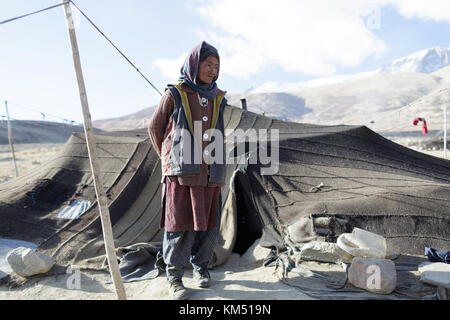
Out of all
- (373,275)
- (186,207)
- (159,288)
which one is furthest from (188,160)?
(373,275)

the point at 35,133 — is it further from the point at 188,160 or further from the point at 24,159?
the point at 188,160

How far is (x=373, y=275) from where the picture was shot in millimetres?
2357

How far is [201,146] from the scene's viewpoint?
2492 millimetres

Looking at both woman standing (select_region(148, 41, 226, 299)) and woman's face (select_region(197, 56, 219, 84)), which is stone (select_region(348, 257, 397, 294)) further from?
woman's face (select_region(197, 56, 219, 84))

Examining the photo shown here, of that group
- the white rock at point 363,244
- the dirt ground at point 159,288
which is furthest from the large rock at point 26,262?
the white rock at point 363,244

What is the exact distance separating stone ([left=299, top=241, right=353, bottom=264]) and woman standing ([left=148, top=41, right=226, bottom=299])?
2.60ft

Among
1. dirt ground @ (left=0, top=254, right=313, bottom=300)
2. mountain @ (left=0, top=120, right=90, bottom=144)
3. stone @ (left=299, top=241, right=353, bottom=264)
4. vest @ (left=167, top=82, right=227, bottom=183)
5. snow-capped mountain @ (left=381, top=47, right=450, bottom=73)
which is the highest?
snow-capped mountain @ (left=381, top=47, right=450, bottom=73)

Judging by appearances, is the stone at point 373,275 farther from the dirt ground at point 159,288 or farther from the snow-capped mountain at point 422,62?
the snow-capped mountain at point 422,62

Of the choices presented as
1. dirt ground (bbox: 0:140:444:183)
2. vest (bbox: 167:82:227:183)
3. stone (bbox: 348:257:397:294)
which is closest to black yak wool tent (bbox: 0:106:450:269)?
stone (bbox: 348:257:397:294)

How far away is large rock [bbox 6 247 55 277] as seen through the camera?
288cm

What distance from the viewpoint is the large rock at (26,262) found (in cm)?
288

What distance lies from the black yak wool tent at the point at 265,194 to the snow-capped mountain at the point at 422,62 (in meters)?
137
